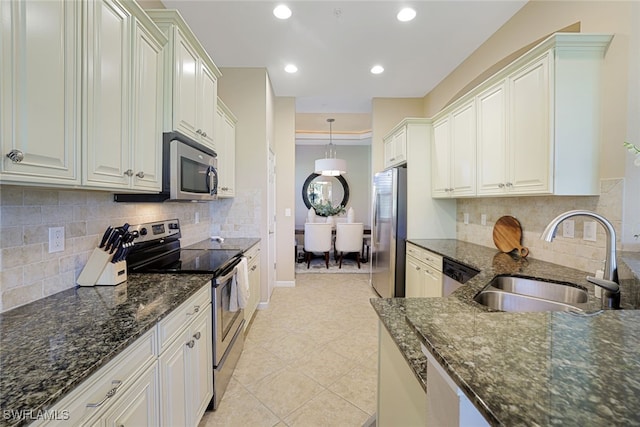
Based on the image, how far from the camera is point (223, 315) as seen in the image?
1918 mm

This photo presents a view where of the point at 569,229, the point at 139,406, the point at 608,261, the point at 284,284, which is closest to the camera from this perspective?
the point at 139,406

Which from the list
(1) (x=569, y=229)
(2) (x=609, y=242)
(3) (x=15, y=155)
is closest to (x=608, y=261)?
(2) (x=609, y=242)

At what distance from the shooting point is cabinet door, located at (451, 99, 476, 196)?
100 inches

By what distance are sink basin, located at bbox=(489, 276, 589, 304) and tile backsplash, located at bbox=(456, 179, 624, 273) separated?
38cm

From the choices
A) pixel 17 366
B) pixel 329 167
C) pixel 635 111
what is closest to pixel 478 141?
pixel 635 111

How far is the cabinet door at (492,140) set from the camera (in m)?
2.15

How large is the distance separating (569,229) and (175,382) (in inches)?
101

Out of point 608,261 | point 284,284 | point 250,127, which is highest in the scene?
point 250,127

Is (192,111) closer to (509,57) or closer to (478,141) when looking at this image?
(478,141)

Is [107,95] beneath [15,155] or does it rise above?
above

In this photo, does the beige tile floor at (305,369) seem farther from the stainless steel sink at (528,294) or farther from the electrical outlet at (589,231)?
the electrical outlet at (589,231)

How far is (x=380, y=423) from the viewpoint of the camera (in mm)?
1205

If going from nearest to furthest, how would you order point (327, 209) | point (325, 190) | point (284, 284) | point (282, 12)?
point (282, 12)
point (284, 284)
point (327, 209)
point (325, 190)

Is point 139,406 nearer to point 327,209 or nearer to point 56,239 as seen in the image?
point 56,239
